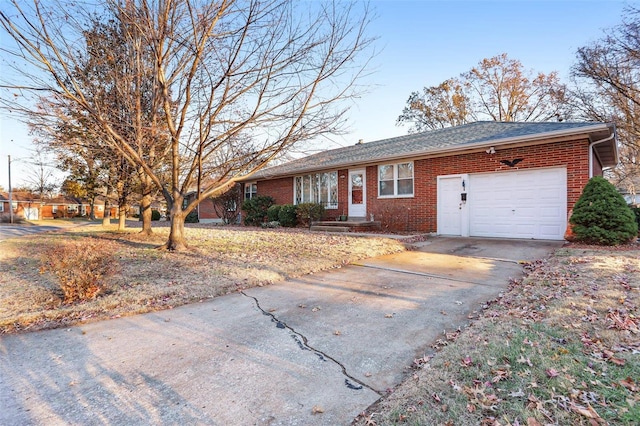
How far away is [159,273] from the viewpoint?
5.77 m

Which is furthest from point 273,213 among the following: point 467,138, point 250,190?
point 467,138

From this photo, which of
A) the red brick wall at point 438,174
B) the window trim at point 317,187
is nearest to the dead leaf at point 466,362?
the red brick wall at point 438,174

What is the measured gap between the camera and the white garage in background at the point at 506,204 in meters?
8.88

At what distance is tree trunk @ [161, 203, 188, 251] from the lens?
773cm

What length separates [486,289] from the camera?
15.7ft

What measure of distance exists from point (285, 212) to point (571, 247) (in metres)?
10.7

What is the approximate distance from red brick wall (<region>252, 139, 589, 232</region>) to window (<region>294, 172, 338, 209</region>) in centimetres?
38

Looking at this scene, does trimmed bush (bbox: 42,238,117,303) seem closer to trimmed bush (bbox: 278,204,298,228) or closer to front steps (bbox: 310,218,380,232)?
front steps (bbox: 310,218,380,232)

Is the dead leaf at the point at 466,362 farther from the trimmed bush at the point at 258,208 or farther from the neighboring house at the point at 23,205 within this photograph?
the neighboring house at the point at 23,205

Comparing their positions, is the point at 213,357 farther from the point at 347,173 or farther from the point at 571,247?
the point at 347,173

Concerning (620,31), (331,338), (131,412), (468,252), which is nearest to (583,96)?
(620,31)

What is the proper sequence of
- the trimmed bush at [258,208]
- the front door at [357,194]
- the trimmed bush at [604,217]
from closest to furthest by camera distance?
the trimmed bush at [604,217] < the front door at [357,194] < the trimmed bush at [258,208]

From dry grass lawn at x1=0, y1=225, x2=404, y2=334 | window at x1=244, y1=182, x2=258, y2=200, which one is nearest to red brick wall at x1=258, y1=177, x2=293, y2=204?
window at x1=244, y1=182, x2=258, y2=200

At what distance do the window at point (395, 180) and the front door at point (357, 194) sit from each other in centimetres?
80
